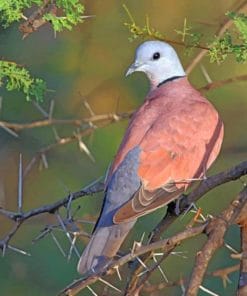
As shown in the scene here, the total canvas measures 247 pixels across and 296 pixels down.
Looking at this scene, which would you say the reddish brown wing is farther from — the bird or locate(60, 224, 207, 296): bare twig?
locate(60, 224, 207, 296): bare twig

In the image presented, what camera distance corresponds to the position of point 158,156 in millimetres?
2285

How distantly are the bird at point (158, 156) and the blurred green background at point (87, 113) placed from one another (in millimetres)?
1025

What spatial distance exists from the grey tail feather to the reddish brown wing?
0.09 metres

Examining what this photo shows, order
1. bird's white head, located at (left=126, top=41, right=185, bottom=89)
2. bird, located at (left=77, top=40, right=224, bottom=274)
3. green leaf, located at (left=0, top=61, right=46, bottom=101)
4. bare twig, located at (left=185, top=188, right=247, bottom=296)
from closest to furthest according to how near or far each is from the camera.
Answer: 1. bare twig, located at (left=185, top=188, right=247, bottom=296)
2. green leaf, located at (left=0, top=61, right=46, bottom=101)
3. bird, located at (left=77, top=40, right=224, bottom=274)
4. bird's white head, located at (left=126, top=41, right=185, bottom=89)

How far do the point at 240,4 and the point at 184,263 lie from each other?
1.07 meters

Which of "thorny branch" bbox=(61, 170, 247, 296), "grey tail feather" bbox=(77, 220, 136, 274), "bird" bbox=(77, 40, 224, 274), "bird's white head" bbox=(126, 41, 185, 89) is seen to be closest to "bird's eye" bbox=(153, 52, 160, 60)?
"bird's white head" bbox=(126, 41, 185, 89)

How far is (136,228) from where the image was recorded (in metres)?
3.48

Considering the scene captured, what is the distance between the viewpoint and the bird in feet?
7.09

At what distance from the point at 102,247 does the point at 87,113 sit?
1553mm

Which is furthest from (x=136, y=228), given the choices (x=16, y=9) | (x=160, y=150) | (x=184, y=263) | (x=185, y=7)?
(x=16, y=9)

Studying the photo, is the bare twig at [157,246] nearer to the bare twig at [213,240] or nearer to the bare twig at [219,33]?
the bare twig at [213,240]

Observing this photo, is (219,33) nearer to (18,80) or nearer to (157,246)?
(18,80)

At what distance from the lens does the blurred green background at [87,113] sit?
3.47 metres

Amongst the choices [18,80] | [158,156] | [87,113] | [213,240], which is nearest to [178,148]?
[158,156]
